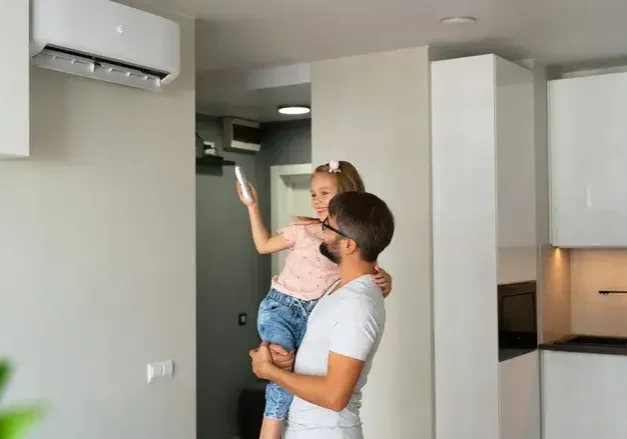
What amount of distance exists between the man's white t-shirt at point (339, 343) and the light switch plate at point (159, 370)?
0.92 m

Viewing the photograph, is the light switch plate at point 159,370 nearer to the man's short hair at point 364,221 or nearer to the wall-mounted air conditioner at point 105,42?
the wall-mounted air conditioner at point 105,42

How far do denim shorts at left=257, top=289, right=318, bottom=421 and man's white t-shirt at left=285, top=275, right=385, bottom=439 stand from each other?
69 millimetres

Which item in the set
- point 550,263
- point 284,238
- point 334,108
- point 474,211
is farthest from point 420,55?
point 284,238

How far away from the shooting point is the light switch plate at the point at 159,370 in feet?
9.38

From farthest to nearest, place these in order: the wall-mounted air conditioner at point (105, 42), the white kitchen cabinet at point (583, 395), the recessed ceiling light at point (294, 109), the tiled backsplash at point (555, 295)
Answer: the recessed ceiling light at point (294, 109), the tiled backsplash at point (555, 295), the white kitchen cabinet at point (583, 395), the wall-mounted air conditioner at point (105, 42)

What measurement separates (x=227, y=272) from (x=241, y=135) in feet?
3.25

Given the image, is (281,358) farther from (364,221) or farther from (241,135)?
(241,135)

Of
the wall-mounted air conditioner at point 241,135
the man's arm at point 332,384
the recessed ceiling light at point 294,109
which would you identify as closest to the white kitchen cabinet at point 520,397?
the man's arm at point 332,384

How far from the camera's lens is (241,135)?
18.2ft

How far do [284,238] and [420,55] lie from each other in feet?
5.43

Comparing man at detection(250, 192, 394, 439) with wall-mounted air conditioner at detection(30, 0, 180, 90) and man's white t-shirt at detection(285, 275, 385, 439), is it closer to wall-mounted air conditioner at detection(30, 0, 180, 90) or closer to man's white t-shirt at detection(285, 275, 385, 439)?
man's white t-shirt at detection(285, 275, 385, 439)

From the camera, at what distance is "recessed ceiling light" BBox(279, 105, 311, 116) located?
16.7 ft

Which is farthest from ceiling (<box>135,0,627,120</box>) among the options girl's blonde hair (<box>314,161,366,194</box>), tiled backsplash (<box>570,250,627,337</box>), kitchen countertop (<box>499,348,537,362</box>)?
kitchen countertop (<box>499,348,537,362</box>)

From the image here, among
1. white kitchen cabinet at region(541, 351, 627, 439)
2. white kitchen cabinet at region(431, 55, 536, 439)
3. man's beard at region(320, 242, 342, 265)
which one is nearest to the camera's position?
man's beard at region(320, 242, 342, 265)
